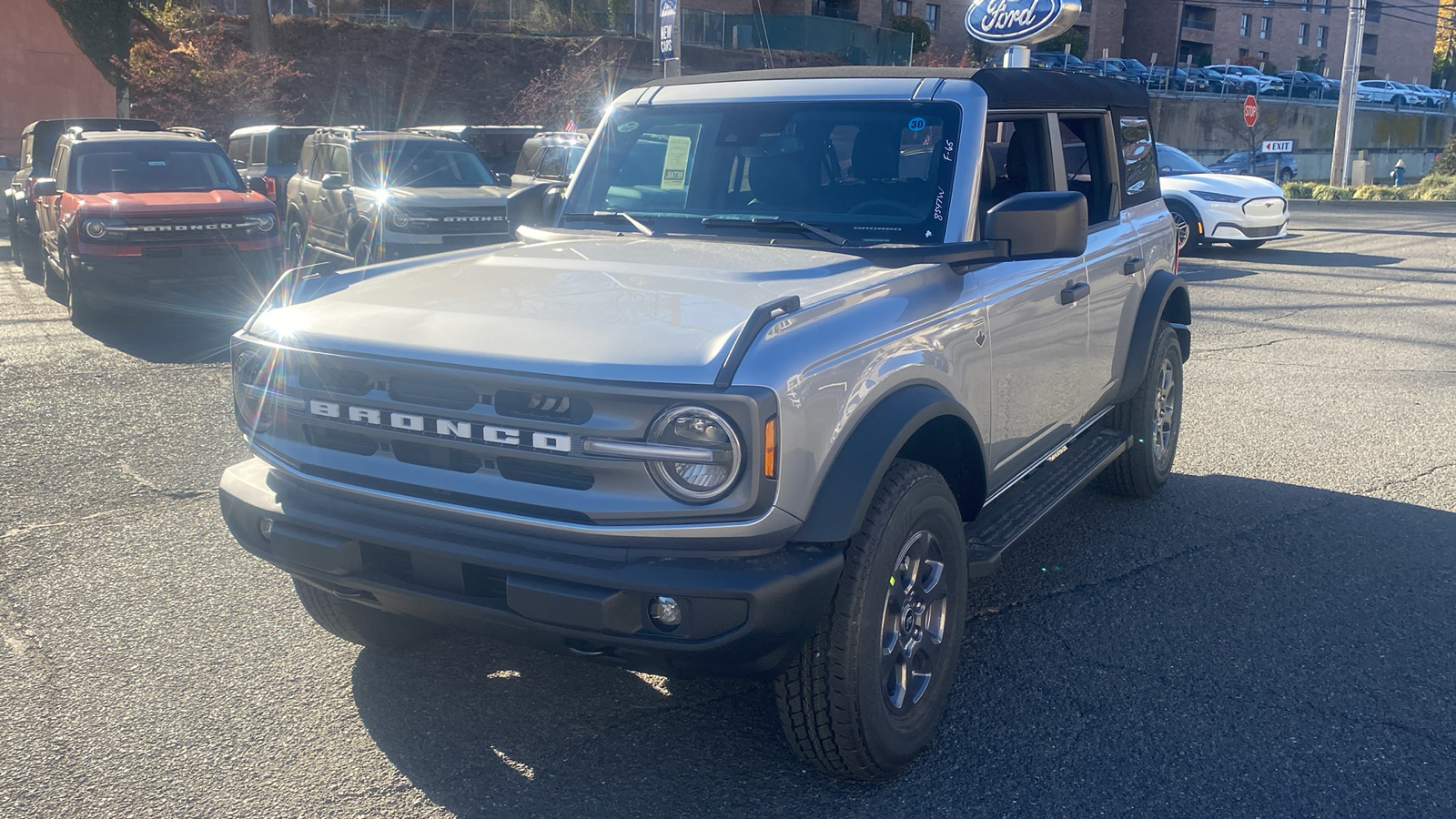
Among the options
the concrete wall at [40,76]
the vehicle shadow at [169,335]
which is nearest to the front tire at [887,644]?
the vehicle shadow at [169,335]

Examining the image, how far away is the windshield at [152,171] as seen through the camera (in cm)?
1190

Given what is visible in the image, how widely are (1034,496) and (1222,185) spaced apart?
47.4ft

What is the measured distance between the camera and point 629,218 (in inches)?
169

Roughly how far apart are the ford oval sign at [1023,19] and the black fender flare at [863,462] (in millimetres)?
5812

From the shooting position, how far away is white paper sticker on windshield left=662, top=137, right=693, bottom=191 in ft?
14.3

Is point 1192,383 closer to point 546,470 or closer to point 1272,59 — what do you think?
point 546,470

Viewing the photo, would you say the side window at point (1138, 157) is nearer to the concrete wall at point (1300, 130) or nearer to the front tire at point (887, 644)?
the front tire at point (887, 644)

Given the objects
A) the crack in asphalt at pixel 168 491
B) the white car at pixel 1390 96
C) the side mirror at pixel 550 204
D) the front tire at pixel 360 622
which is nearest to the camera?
the front tire at pixel 360 622

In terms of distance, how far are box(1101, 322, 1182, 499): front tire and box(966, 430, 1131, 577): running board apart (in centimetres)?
15

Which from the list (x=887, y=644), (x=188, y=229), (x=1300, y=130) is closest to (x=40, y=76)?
(x=188, y=229)

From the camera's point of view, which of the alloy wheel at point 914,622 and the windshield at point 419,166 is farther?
the windshield at point 419,166

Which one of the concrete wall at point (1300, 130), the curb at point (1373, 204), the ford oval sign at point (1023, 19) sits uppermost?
the concrete wall at point (1300, 130)

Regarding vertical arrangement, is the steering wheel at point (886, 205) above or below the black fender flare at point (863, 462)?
above

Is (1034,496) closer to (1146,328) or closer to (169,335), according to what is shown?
(1146,328)
